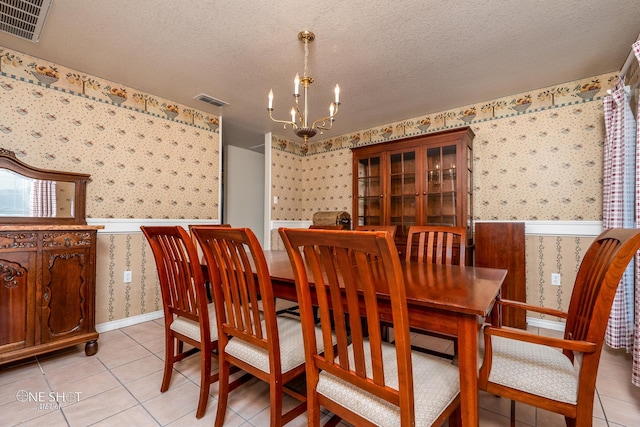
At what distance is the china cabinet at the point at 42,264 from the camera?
5.84 feet

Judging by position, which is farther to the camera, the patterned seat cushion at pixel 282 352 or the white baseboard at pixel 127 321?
the white baseboard at pixel 127 321

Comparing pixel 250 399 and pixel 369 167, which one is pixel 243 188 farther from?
pixel 250 399

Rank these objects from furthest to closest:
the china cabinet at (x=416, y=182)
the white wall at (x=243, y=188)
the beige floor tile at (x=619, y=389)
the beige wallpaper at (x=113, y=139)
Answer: the white wall at (x=243, y=188) → the china cabinet at (x=416, y=182) → the beige wallpaper at (x=113, y=139) → the beige floor tile at (x=619, y=389)

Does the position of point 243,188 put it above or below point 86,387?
above

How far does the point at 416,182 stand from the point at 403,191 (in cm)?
19

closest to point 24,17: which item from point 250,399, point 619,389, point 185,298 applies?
point 185,298

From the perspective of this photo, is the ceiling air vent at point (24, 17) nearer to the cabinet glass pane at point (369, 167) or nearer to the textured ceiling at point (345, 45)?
the textured ceiling at point (345, 45)

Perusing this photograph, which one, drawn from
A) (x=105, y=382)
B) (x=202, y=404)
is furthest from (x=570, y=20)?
(x=105, y=382)

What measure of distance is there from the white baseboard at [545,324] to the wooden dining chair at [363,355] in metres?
2.27

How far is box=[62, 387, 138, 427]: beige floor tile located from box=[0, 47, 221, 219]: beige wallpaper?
157 cm

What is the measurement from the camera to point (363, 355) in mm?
859

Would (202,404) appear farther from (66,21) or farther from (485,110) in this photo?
(485,110)

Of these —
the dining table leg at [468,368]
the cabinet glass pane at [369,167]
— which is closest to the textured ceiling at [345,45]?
the cabinet glass pane at [369,167]

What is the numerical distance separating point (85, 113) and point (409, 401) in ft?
10.4
